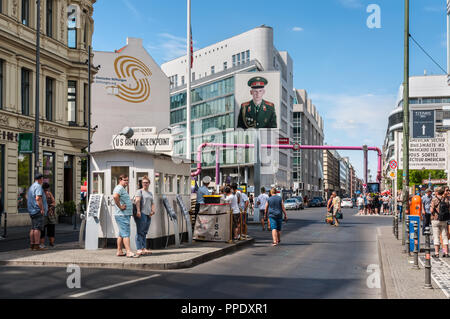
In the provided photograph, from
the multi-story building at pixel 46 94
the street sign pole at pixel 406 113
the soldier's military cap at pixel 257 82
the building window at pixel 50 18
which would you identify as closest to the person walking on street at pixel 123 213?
the street sign pole at pixel 406 113

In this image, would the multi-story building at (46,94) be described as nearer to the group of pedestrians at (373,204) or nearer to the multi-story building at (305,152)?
the group of pedestrians at (373,204)

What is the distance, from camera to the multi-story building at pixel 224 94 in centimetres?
8456

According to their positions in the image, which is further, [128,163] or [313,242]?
[313,242]

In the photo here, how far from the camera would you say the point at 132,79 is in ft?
186

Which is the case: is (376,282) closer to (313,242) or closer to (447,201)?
(447,201)

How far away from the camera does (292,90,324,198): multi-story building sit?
121m

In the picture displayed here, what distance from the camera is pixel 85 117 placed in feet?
119

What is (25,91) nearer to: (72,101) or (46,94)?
(46,94)

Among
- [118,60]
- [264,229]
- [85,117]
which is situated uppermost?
[118,60]

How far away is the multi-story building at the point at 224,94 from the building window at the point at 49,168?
47.3 m

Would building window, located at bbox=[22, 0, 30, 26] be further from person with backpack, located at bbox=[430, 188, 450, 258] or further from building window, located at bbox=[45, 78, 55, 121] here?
person with backpack, located at bbox=[430, 188, 450, 258]
